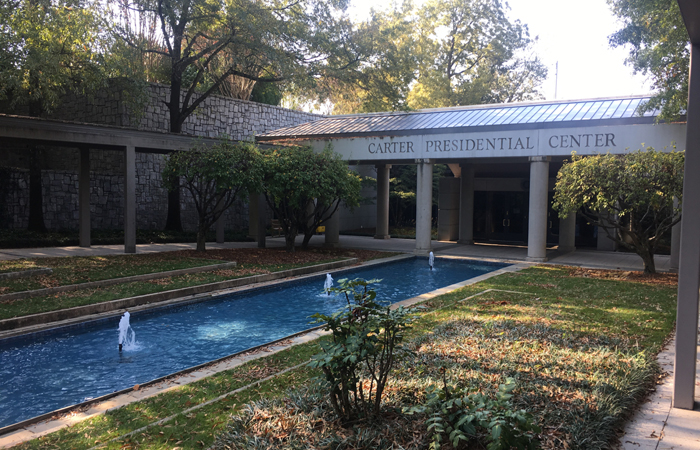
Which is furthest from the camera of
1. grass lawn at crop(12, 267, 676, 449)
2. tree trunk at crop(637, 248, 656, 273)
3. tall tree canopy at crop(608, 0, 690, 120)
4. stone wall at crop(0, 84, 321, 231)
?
stone wall at crop(0, 84, 321, 231)

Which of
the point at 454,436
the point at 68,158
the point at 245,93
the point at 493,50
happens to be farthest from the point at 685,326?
the point at 493,50

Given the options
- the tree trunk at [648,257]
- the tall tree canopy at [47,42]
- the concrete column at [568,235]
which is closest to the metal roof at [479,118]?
the tree trunk at [648,257]

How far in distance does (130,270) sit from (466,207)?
53.3ft

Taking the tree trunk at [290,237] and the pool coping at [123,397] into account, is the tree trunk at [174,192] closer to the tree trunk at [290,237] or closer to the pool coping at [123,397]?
the tree trunk at [290,237]

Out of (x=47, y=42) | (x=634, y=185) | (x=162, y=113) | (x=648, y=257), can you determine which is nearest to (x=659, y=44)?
(x=634, y=185)

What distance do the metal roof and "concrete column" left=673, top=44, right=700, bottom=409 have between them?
11153 mm

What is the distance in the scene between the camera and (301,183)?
16812 mm

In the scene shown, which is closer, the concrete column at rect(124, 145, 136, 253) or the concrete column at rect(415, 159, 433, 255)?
the concrete column at rect(124, 145, 136, 253)

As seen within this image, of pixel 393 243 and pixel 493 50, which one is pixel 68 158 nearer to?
pixel 393 243

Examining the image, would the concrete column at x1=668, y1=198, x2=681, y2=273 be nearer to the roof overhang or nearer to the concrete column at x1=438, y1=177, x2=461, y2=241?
the concrete column at x1=438, y1=177, x2=461, y2=241

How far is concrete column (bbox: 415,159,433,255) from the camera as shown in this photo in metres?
19.2

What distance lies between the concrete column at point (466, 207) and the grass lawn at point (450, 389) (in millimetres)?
14798

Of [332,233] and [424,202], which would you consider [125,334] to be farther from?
[332,233]

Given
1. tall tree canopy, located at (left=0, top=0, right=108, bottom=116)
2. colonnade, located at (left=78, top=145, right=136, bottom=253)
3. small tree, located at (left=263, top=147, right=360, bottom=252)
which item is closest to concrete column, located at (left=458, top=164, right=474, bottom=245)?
small tree, located at (left=263, top=147, right=360, bottom=252)
